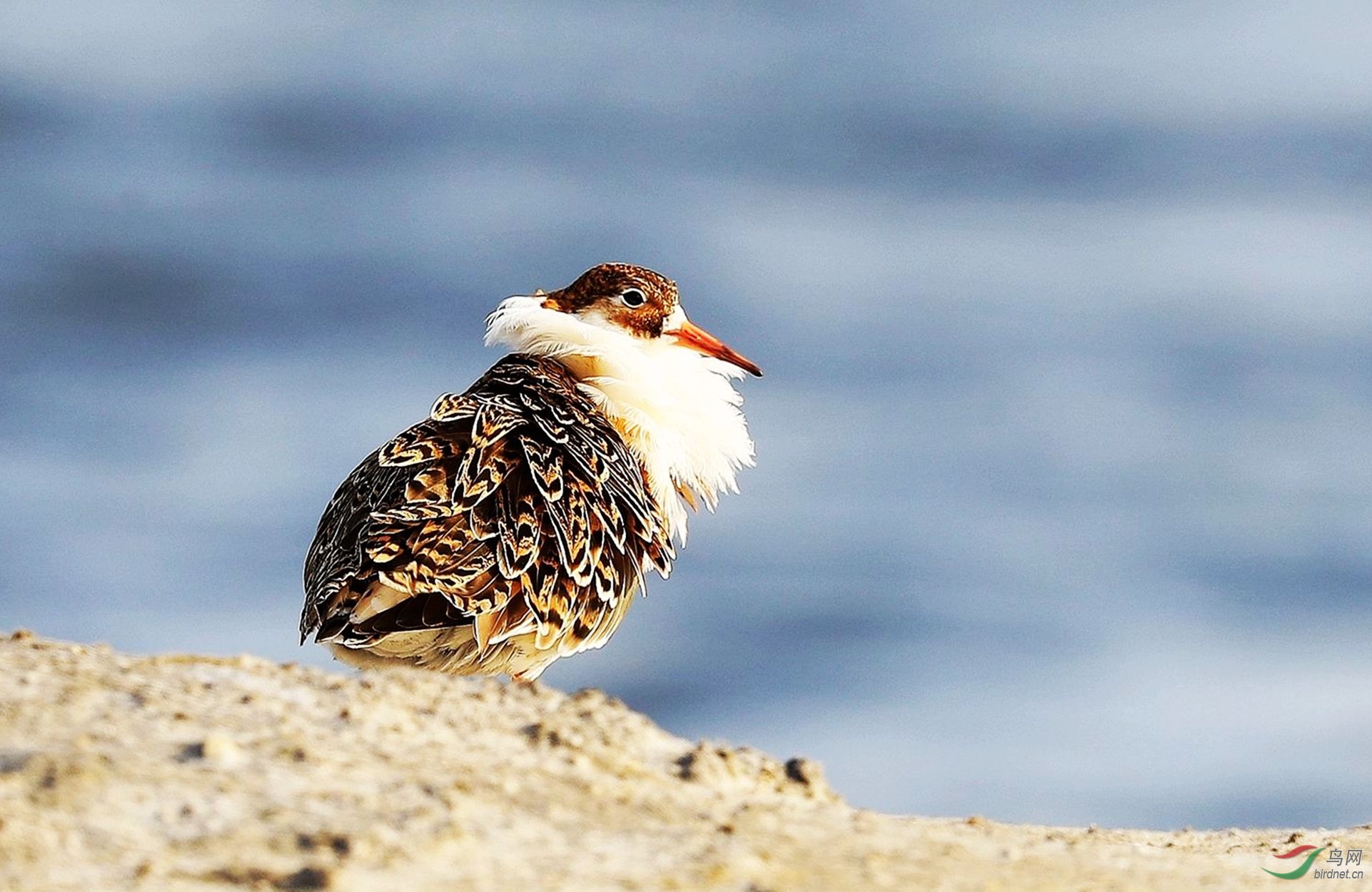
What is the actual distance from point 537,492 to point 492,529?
35 centimetres

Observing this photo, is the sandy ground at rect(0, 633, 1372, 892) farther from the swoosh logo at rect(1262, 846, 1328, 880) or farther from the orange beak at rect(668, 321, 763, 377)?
the orange beak at rect(668, 321, 763, 377)

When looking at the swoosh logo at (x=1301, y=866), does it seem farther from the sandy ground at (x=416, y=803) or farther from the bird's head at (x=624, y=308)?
the bird's head at (x=624, y=308)

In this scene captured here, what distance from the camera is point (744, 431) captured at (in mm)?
9367

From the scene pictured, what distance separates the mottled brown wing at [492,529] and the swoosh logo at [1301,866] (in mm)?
3147

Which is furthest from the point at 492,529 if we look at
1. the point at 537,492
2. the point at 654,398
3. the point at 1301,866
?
the point at 1301,866

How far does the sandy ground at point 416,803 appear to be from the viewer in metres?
3.87

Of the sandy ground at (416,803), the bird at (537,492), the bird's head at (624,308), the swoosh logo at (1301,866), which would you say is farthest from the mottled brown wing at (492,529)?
the swoosh logo at (1301,866)

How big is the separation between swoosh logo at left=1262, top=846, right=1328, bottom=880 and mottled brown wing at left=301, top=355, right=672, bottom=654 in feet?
10.3

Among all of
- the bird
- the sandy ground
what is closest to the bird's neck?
the bird

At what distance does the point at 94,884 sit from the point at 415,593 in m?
3.24

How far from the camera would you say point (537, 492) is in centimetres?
759

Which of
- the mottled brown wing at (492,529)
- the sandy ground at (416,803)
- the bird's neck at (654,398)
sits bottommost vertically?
the sandy ground at (416,803)

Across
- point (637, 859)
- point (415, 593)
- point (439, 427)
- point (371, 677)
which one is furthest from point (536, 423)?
point (637, 859)

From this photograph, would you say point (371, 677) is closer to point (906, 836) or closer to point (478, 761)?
point (478, 761)
